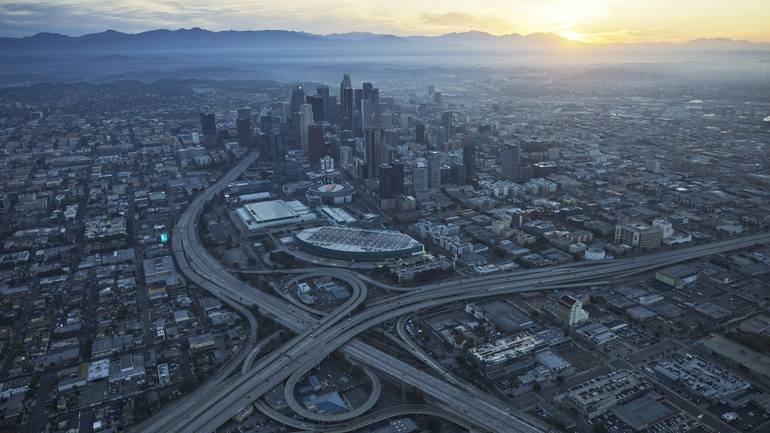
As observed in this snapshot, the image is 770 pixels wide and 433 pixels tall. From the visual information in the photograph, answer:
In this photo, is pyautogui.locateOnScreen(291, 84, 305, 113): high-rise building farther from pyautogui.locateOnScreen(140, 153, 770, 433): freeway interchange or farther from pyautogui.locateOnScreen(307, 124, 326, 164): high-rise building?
pyautogui.locateOnScreen(140, 153, 770, 433): freeway interchange

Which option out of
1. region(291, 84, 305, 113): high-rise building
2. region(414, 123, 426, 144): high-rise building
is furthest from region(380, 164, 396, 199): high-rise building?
region(291, 84, 305, 113): high-rise building

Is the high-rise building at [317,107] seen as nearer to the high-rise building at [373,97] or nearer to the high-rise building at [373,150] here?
the high-rise building at [373,97]

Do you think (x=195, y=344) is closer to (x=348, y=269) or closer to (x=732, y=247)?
(x=348, y=269)

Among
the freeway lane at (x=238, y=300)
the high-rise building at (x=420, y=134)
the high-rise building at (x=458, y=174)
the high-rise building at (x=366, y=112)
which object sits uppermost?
the high-rise building at (x=366, y=112)

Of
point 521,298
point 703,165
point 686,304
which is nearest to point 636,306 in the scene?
point 686,304

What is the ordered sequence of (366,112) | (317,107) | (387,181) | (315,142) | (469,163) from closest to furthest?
(387,181) → (469,163) → (315,142) → (317,107) → (366,112)

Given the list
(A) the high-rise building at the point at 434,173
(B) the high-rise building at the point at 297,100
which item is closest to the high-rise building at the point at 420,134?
(B) the high-rise building at the point at 297,100

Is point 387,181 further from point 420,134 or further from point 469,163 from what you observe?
point 420,134

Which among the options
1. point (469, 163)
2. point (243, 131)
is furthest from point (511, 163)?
point (243, 131)
